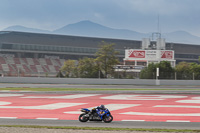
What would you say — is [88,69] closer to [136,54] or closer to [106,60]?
[106,60]

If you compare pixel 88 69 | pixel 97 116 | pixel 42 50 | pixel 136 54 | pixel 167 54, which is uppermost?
pixel 42 50

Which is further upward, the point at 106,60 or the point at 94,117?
the point at 106,60

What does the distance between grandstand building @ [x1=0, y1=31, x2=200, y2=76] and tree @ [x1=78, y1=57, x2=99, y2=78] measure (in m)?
31.2

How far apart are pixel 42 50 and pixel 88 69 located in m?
46.9

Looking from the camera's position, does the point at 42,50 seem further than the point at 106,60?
Yes

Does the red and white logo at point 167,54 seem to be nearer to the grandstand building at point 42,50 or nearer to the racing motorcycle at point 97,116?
the grandstand building at point 42,50

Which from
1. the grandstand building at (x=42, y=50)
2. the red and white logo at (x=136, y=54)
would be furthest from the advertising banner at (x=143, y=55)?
the grandstand building at (x=42, y=50)

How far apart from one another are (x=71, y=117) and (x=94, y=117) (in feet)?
6.35

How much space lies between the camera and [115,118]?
593 inches

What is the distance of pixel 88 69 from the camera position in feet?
222

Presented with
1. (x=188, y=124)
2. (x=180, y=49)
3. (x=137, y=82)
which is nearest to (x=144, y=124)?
(x=188, y=124)

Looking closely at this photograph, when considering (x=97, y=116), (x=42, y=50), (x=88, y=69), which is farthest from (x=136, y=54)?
(x=97, y=116)

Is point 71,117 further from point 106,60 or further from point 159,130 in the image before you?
point 106,60

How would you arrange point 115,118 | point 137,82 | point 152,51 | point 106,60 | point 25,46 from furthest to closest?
1. point 25,46
2. point 152,51
3. point 106,60
4. point 137,82
5. point 115,118
